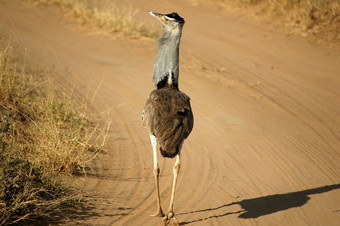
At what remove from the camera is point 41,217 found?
4676mm

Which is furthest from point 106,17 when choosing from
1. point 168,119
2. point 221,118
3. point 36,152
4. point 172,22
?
point 168,119

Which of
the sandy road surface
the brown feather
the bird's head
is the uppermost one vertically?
the bird's head

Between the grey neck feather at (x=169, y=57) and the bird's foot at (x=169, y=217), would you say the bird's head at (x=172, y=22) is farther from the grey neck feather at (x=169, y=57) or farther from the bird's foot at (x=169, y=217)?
the bird's foot at (x=169, y=217)

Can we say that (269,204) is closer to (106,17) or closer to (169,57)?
(169,57)

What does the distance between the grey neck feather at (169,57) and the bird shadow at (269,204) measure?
1.73 meters

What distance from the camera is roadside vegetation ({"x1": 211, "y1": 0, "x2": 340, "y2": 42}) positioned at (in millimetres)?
12164

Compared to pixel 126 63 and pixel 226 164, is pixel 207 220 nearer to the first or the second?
pixel 226 164

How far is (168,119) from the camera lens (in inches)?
197

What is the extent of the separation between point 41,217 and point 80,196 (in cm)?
60

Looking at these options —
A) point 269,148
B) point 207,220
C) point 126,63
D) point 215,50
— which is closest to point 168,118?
point 207,220

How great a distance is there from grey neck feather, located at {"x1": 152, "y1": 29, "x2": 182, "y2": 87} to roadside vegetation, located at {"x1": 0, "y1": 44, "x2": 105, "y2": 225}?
151 centimetres

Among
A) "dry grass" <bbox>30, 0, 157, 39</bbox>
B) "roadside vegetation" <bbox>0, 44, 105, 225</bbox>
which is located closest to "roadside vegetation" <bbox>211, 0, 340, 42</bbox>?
"dry grass" <bbox>30, 0, 157, 39</bbox>

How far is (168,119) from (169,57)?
3.14ft

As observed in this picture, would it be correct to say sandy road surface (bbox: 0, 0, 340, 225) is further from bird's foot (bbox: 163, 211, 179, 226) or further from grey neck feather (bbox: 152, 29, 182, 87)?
grey neck feather (bbox: 152, 29, 182, 87)
